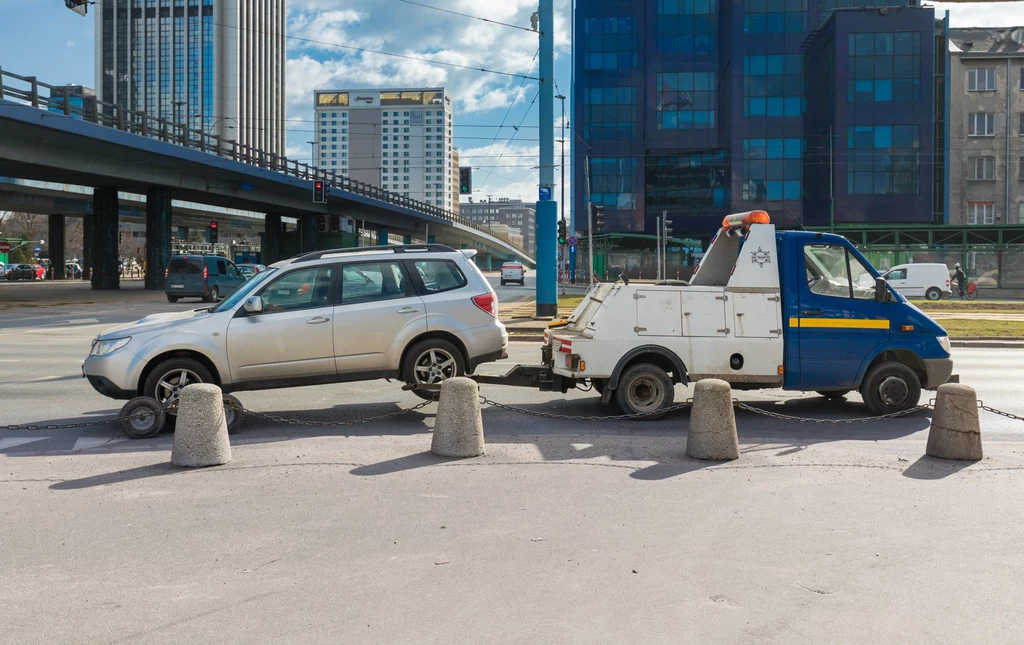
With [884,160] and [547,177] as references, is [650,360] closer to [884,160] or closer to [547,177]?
[547,177]

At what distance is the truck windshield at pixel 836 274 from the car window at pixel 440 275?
386cm

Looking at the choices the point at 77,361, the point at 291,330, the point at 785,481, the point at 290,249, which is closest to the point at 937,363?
the point at 785,481

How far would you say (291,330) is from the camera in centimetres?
962

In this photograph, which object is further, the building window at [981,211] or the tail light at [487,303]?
the building window at [981,211]

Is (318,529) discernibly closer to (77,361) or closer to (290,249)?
(77,361)

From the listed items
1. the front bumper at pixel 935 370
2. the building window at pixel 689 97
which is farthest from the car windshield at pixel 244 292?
the building window at pixel 689 97

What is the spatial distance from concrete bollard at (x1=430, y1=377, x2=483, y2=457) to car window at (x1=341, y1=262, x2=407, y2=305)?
239 centimetres

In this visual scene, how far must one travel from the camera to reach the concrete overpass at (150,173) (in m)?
33.5

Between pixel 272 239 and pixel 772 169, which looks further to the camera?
pixel 772 169

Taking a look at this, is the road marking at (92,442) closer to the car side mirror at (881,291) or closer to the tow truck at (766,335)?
the tow truck at (766,335)

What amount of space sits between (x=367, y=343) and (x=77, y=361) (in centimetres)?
806

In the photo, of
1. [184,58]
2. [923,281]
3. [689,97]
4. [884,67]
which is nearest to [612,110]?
[689,97]

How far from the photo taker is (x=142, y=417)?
29.3 feet

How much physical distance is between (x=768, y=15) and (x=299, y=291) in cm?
6557
